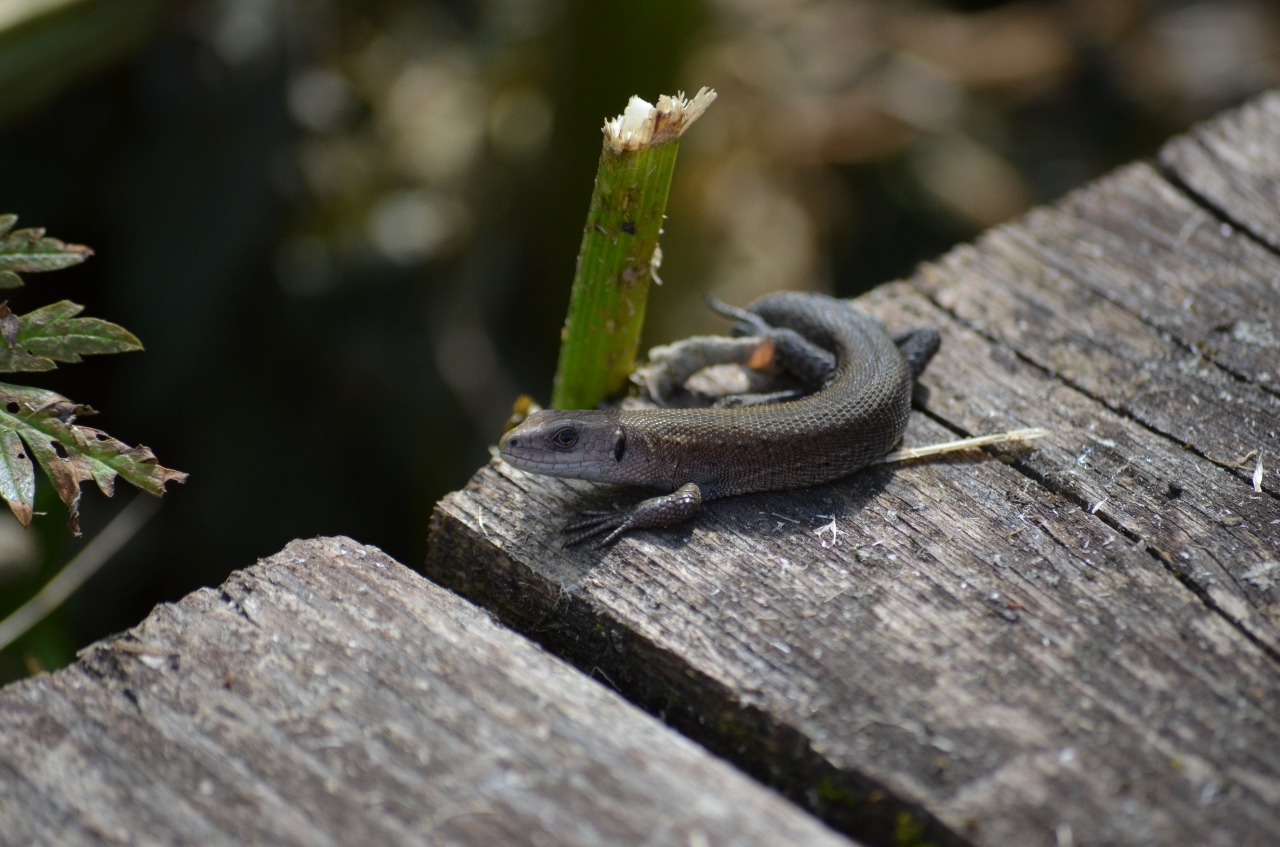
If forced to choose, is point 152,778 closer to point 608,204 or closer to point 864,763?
point 864,763

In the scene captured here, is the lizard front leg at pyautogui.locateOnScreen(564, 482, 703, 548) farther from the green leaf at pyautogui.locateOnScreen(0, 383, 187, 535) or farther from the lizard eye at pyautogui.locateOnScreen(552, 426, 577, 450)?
the green leaf at pyautogui.locateOnScreen(0, 383, 187, 535)

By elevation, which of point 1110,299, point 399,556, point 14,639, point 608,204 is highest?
point 608,204

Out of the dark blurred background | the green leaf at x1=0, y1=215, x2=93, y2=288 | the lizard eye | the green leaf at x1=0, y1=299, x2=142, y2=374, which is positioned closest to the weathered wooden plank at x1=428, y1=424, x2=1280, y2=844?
the lizard eye

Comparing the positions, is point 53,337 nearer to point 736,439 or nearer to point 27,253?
point 27,253

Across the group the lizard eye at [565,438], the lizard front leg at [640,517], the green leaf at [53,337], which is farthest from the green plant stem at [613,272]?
the green leaf at [53,337]

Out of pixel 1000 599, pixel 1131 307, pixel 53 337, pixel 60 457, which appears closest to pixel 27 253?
pixel 53 337

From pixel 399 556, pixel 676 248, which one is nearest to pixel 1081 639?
pixel 399 556

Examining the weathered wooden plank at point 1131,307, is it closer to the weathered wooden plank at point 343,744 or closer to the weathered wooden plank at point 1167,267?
the weathered wooden plank at point 1167,267
